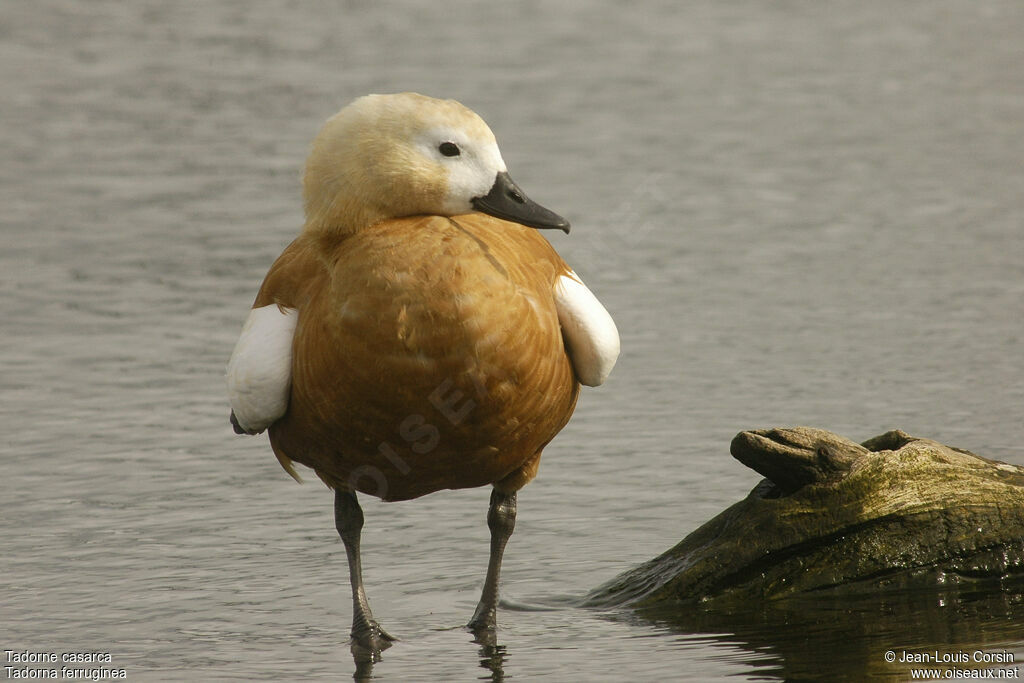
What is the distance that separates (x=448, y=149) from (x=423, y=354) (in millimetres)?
682

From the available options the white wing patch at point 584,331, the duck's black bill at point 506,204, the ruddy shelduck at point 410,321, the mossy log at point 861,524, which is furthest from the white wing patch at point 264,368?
the mossy log at point 861,524

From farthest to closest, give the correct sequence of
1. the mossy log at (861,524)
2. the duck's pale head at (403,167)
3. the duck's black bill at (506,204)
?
the mossy log at (861,524), the duck's black bill at (506,204), the duck's pale head at (403,167)

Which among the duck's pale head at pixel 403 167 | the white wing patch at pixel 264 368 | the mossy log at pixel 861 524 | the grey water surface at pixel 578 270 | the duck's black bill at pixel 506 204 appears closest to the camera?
the duck's pale head at pixel 403 167

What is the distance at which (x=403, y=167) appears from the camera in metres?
5.12

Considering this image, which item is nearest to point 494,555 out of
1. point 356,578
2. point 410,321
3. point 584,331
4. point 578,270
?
point 356,578

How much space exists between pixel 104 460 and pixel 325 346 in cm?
278

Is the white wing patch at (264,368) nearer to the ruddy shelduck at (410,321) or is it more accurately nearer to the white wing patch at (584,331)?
the ruddy shelduck at (410,321)

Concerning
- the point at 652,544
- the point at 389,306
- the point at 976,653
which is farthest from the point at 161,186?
the point at 976,653

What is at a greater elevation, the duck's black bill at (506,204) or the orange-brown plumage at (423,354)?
the duck's black bill at (506,204)

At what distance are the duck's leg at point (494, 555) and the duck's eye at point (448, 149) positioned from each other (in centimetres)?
146

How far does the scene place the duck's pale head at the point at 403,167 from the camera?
5.11 metres

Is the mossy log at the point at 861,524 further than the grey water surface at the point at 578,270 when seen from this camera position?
No

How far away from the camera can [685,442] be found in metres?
7.55

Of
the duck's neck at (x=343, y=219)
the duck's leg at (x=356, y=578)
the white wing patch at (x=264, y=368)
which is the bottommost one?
the duck's leg at (x=356, y=578)
